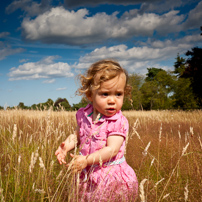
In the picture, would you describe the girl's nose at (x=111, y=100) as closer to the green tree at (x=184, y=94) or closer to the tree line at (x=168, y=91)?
the tree line at (x=168, y=91)

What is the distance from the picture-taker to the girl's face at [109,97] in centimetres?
198

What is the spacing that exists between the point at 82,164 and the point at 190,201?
1022 mm

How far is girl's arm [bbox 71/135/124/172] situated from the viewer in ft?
5.14

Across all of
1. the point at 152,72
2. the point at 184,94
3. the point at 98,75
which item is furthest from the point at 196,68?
the point at 152,72

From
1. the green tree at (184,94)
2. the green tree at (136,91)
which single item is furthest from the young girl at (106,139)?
the green tree at (136,91)

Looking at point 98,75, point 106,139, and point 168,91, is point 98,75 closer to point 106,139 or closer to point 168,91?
point 106,139

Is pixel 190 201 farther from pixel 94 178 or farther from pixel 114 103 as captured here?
pixel 114 103

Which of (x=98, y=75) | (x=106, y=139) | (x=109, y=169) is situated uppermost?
(x=98, y=75)

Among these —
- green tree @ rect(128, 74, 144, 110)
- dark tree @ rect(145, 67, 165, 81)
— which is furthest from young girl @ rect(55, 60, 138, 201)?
dark tree @ rect(145, 67, 165, 81)

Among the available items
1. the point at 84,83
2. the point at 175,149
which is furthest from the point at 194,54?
the point at 84,83

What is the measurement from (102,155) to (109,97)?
0.56 metres

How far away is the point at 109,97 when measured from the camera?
1.99 meters

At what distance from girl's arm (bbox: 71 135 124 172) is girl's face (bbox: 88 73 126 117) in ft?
0.89

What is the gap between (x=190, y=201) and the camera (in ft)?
5.88
